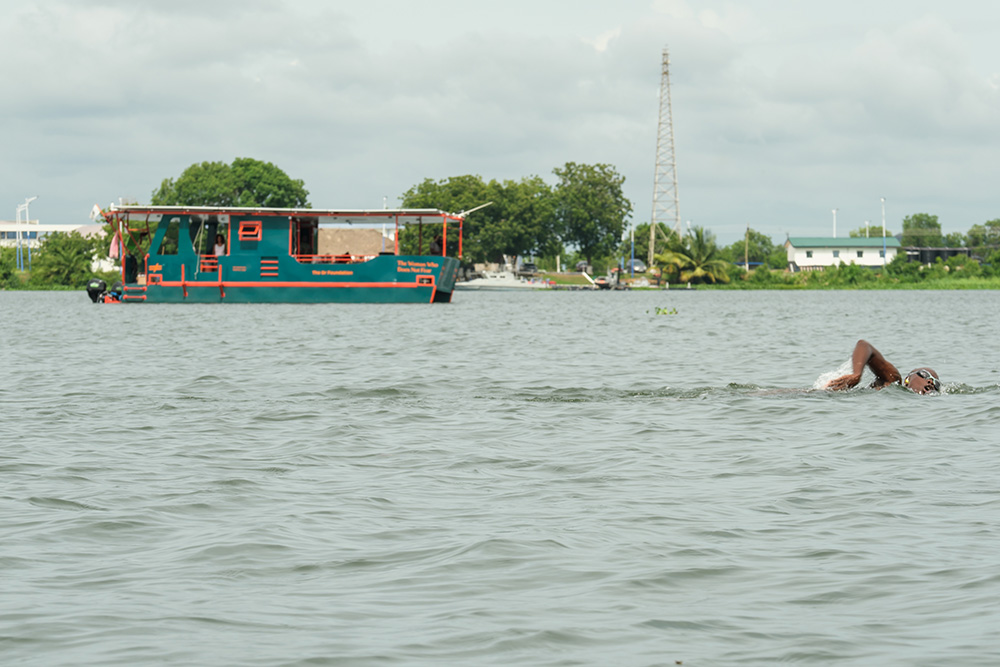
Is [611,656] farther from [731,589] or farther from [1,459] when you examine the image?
[1,459]

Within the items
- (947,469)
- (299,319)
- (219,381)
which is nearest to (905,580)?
(947,469)

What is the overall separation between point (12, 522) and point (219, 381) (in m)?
9.53

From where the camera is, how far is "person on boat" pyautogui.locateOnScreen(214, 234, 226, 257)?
53125mm

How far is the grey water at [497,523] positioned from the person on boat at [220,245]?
3756cm

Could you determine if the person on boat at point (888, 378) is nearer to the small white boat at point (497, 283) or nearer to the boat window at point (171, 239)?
the boat window at point (171, 239)

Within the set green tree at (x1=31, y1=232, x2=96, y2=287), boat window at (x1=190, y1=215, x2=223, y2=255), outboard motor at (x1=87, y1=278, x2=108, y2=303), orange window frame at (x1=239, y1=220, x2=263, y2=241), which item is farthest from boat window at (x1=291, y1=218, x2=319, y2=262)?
green tree at (x1=31, y1=232, x2=96, y2=287)

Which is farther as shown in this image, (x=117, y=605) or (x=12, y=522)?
(x=12, y=522)

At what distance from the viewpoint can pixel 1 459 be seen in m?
9.51

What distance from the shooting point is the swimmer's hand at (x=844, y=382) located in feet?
41.6

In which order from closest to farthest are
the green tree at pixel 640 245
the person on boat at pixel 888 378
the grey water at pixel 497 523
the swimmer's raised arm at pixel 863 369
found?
1. the grey water at pixel 497 523
2. the swimmer's raised arm at pixel 863 369
3. the person on boat at pixel 888 378
4. the green tree at pixel 640 245

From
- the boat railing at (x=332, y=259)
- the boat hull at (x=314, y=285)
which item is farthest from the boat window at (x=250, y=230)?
the boat railing at (x=332, y=259)

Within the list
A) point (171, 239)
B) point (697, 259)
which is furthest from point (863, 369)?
point (697, 259)

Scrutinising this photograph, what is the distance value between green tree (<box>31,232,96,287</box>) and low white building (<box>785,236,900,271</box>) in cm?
7342

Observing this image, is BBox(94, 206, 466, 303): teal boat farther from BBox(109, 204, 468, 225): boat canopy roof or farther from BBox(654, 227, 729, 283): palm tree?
BBox(654, 227, 729, 283): palm tree
